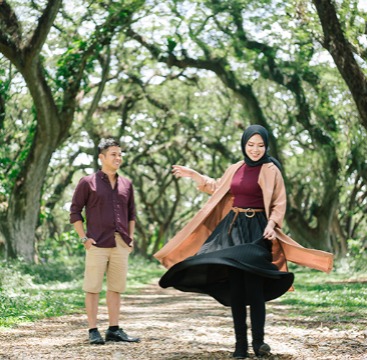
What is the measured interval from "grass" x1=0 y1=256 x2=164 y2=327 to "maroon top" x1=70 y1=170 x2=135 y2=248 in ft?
6.95

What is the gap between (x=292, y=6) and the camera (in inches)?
701

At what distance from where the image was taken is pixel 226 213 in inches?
283

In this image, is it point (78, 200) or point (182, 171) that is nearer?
point (182, 171)

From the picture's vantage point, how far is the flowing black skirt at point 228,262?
6.38 m

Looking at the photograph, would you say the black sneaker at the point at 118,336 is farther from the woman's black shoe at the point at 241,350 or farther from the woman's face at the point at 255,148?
the woman's face at the point at 255,148

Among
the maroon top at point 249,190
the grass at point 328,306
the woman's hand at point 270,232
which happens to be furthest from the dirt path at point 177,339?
the maroon top at point 249,190

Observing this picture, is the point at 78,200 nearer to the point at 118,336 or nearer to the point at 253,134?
the point at 118,336

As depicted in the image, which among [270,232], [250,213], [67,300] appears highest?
[250,213]

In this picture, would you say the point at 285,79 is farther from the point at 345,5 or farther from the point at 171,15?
the point at 345,5

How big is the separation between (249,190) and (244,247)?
598 mm

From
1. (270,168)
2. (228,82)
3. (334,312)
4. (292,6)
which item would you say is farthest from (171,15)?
(270,168)

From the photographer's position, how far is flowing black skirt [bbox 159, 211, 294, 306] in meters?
6.38

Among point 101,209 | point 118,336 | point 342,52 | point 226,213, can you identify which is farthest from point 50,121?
point 226,213

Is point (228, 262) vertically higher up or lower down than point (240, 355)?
higher up
